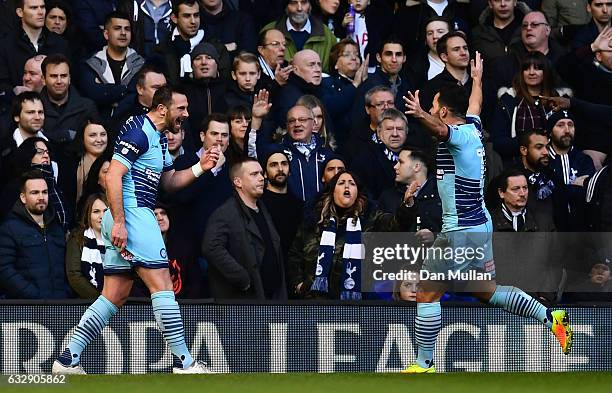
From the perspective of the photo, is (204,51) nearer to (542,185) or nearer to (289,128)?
(289,128)

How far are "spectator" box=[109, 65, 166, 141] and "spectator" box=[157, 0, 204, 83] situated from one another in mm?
438

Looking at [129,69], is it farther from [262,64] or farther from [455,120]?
[455,120]

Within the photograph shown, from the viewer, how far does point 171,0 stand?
47.5 ft

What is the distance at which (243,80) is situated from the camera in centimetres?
1359

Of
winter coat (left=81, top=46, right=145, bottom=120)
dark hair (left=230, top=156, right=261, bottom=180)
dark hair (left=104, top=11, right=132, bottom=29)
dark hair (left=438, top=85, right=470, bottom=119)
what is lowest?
dark hair (left=230, top=156, right=261, bottom=180)

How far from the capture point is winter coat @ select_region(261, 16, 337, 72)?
14477 mm

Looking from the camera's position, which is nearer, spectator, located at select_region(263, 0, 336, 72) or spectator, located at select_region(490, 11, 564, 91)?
spectator, located at select_region(490, 11, 564, 91)

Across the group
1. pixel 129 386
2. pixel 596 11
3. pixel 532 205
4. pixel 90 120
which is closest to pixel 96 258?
pixel 90 120

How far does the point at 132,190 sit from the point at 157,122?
0.51 metres

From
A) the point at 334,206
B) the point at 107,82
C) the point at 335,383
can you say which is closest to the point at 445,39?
the point at 334,206

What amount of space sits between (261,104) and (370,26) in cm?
206

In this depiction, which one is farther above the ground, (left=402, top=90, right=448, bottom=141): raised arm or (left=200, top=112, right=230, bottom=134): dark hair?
(left=200, top=112, right=230, bottom=134): dark hair

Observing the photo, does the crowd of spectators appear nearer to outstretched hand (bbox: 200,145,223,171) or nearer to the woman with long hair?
the woman with long hair

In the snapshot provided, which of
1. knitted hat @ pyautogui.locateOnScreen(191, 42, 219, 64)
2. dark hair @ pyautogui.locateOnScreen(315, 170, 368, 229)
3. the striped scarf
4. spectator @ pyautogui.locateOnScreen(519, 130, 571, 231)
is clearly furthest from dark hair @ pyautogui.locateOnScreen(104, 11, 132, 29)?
spectator @ pyautogui.locateOnScreen(519, 130, 571, 231)
